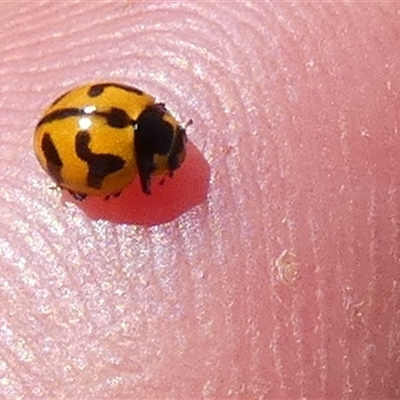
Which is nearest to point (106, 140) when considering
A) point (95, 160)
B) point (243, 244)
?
point (95, 160)

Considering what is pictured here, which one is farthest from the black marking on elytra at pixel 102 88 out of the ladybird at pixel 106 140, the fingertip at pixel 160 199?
the fingertip at pixel 160 199

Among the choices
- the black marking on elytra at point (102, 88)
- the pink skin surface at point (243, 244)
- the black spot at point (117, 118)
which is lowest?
the pink skin surface at point (243, 244)

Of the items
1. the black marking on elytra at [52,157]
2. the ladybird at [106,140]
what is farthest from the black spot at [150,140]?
the black marking on elytra at [52,157]

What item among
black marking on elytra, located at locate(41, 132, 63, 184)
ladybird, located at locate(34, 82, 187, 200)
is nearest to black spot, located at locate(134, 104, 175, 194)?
ladybird, located at locate(34, 82, 187, 200)

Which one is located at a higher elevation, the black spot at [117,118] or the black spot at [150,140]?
the black spot at [117,118]

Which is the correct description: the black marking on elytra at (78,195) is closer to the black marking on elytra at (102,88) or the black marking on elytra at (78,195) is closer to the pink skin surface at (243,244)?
the pink skin surface at (243,244)

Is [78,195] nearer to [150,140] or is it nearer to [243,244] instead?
[150,140]

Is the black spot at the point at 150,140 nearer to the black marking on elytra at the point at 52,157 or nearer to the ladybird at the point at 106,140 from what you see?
the ladybird at the point at 106,140

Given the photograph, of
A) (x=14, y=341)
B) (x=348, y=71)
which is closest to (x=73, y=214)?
(x=14, y=341)
